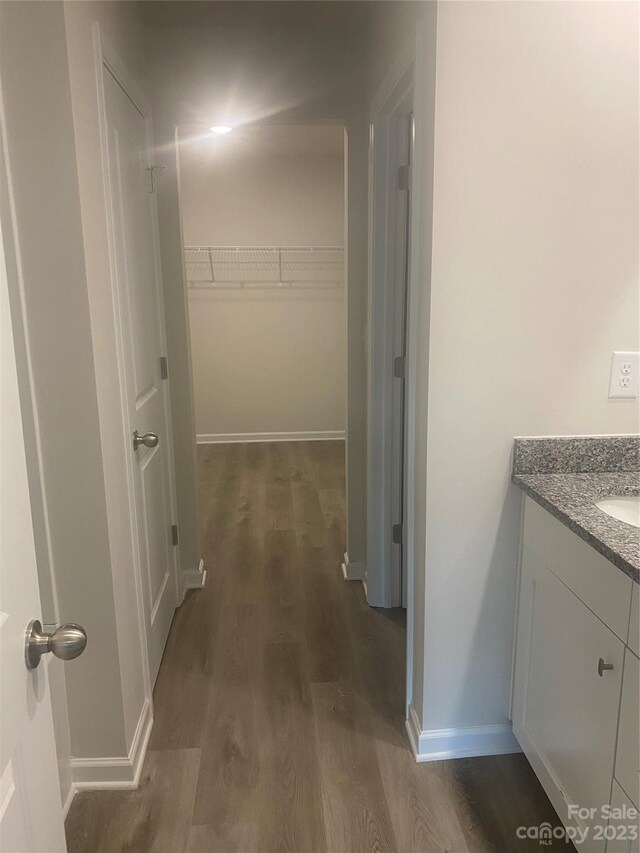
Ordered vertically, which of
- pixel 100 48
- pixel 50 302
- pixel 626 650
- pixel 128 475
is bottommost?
pixel 626 650

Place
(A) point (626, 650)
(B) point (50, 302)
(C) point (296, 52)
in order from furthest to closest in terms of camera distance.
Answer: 1. (C) point (296, 52)
2. (B) point (50, 302)
3. (A) point (626, 650)

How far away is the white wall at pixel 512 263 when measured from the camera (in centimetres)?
143

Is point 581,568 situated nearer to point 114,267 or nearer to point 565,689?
point 565,689

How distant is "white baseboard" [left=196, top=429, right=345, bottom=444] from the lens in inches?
211

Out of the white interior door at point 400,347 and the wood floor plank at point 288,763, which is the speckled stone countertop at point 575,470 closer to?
the white interior door at point 400,347

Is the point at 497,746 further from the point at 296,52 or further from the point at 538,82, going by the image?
the point at 296,52

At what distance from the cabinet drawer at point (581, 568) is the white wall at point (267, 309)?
3.30m

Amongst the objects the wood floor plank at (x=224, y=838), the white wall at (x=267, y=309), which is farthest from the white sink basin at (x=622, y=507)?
the white wall at (x=267, y=309)

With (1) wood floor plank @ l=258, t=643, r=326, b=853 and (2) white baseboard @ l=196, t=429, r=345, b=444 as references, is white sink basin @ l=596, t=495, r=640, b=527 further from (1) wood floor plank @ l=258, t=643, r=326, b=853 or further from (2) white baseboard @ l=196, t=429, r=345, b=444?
(2) white baseboard @ l=196, t=429, r=345, b=444

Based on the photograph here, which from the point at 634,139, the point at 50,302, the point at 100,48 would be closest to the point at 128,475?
the point at 50,302

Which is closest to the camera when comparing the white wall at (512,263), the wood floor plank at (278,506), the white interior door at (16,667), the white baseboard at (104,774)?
the white interior door at (16,667)

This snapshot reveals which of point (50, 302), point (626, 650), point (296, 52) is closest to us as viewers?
point (626, 650)

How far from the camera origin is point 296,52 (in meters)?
2.42

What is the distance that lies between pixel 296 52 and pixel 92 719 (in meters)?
2.49
